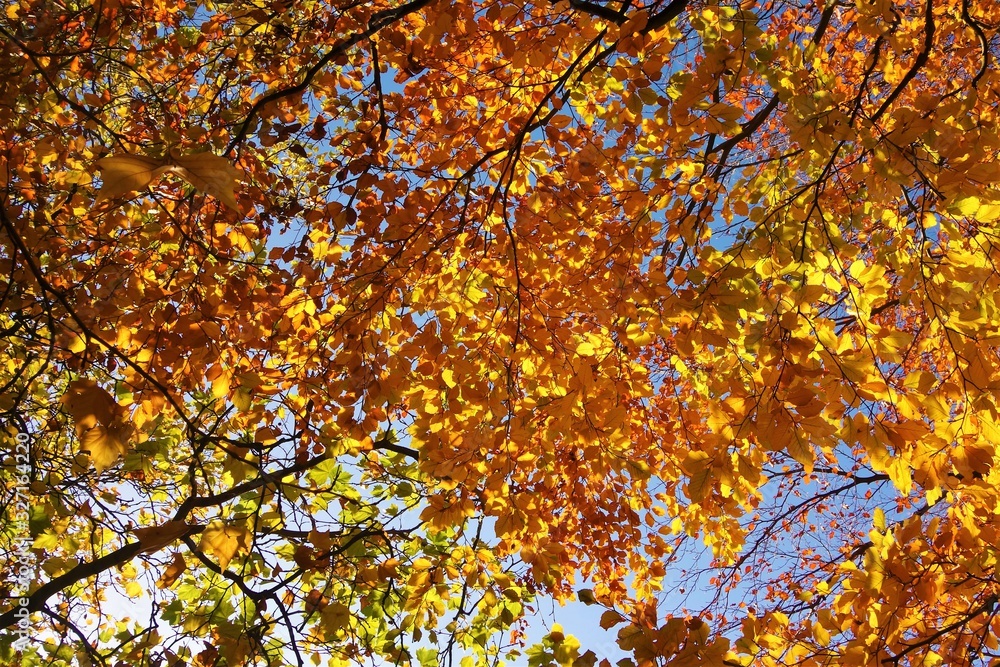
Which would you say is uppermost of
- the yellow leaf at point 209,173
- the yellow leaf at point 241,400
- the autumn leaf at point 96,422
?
the yellow leaf at point 241,400

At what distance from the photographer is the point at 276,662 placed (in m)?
3.81

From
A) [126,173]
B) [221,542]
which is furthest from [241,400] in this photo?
[126,173]

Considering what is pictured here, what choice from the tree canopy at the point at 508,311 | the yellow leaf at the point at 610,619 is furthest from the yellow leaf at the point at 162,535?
the yellow leaf at the point at 610,619

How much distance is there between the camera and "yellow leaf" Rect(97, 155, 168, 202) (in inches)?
35.4

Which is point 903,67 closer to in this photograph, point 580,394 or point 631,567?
point 580,394

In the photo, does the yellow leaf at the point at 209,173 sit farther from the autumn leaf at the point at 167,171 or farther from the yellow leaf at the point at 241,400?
the yellow leaf at the point at 241,400

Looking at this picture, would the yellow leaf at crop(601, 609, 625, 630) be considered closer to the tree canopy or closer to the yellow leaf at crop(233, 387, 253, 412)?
the tree canopy

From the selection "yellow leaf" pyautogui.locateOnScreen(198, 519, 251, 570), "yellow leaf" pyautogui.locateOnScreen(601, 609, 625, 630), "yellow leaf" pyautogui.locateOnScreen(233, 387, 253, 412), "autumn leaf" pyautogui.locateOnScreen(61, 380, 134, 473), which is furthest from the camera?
"yellow leaf" pyautogui.locateOnScreen(233, 387, 253, 412)

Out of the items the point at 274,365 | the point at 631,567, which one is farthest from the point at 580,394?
the point at 631,567

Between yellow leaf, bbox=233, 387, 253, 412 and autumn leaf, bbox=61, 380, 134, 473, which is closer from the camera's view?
autumn leaf, bbox=61, 380, 134, 473

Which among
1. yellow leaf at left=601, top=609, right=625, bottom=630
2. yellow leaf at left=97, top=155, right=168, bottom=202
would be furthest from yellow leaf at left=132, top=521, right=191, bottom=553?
yellow leaf at left=601, top=609, right=625, bottom=630

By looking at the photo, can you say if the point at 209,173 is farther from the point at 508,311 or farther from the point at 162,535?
the point at 508,311

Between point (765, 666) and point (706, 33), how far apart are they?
288 cm

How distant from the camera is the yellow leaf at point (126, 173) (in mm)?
898
